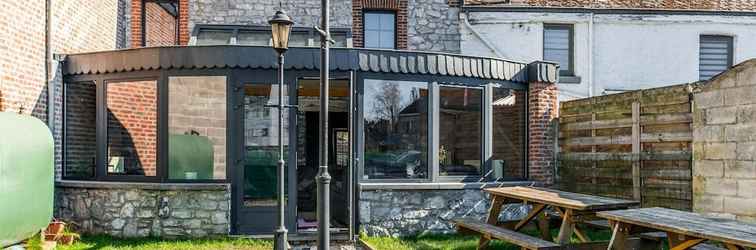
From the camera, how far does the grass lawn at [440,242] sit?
24.3ft

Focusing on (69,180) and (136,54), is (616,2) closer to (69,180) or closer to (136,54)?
(136,54)

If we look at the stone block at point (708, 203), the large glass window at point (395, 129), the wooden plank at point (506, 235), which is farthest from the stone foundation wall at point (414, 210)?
the stone block at point (708, 203)

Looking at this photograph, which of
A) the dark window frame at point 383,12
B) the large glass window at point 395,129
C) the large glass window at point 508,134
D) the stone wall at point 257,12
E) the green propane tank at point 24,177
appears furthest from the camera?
the dark window frame at point 383,12

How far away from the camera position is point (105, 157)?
8.20m

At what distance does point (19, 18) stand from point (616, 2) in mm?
10803

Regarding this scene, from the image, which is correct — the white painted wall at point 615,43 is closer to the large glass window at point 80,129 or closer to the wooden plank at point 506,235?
the wooden plank at point 506,235

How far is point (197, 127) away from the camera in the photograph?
26.2 feet

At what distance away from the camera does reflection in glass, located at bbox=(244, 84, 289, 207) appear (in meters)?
7.96

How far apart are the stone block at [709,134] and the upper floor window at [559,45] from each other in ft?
18.0

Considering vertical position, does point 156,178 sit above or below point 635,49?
below

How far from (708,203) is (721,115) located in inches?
39.6

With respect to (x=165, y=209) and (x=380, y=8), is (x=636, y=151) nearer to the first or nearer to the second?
(x=380, y=8)

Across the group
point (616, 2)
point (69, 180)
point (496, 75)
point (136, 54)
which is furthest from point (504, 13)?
point (69, 180)

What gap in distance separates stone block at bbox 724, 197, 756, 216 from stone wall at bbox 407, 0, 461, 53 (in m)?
6.43
